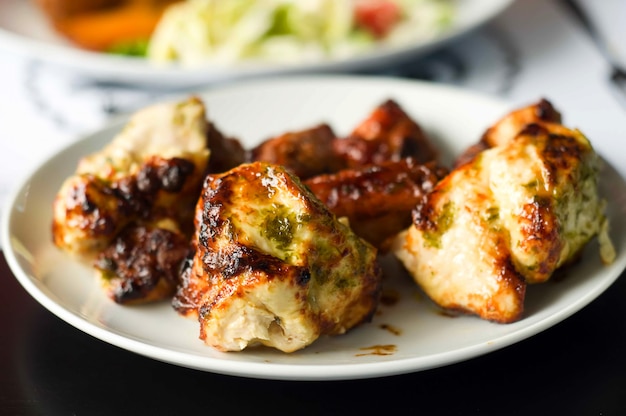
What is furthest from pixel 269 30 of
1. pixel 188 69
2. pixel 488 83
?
pixel 488 83

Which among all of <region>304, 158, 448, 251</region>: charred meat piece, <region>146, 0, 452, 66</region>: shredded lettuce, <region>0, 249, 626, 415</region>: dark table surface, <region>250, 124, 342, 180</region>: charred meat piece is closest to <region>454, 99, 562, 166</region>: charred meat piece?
<region>304, 158, 448, 251</region>: charred meat piece

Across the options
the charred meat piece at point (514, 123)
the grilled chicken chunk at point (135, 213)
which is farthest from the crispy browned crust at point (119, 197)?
the charred meat piece at point (514, 123)

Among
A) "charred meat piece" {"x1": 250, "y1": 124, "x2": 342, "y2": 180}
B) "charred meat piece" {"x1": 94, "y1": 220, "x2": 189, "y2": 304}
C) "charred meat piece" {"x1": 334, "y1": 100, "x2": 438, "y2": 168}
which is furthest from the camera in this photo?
"charred meat piece" {"x1": 334, "y1": 100, "x2": 438, "y2": 168}

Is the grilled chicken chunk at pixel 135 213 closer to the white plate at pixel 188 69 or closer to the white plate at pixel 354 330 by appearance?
the white plate at pixel 354 330

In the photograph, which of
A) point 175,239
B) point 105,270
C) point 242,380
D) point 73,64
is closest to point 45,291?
point 105,270

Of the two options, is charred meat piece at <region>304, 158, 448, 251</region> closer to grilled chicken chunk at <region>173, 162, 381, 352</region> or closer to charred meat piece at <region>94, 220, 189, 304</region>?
grilled chicken chunk at <region>173, 162, 381, 352</region>
